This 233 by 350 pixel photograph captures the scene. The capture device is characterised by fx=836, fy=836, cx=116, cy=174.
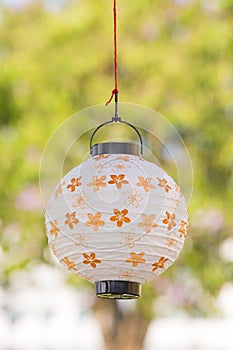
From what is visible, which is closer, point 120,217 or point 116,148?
point 120,217

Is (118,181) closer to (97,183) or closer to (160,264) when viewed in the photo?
(97,183)

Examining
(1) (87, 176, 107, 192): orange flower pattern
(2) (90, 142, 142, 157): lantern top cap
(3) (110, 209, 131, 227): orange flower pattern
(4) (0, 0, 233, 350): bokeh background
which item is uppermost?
(4) (0, 0, 233, 350): bokeh background

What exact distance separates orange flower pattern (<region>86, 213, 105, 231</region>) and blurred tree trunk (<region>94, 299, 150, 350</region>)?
11.0ft

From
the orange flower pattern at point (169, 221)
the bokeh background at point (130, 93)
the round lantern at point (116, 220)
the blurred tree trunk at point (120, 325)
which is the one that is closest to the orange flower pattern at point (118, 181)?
the round lantern at point (116, 220)

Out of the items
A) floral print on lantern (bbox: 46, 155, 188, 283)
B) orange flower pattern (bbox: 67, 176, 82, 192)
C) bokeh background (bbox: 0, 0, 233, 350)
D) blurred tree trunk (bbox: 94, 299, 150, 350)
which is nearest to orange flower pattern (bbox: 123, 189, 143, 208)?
floral print on lantern (bbox: 46, 155, 188, 283)

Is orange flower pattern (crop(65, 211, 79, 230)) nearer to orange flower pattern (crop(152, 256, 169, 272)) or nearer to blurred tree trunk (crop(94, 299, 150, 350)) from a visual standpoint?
orange flower pattern (crop(152, 256, 169, 272))

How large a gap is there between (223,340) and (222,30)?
2.88 metres

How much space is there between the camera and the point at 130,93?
444 cm

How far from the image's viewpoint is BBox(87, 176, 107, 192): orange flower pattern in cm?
166

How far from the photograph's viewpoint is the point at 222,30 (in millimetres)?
4320

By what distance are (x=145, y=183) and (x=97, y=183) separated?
98 mm

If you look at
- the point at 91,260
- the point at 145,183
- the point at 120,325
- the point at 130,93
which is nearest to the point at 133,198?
the point at 145,183

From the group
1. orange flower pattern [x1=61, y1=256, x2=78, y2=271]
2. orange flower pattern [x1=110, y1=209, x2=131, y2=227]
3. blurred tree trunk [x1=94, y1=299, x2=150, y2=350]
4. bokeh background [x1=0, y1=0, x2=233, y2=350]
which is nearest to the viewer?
orange flower pattern [x1=110, y1=209, x2=131, y2=227]

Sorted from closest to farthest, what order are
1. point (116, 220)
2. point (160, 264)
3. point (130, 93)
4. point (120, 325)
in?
point (116, 220) < point (160, 264) < point (130, 93) < point (120, 325)
